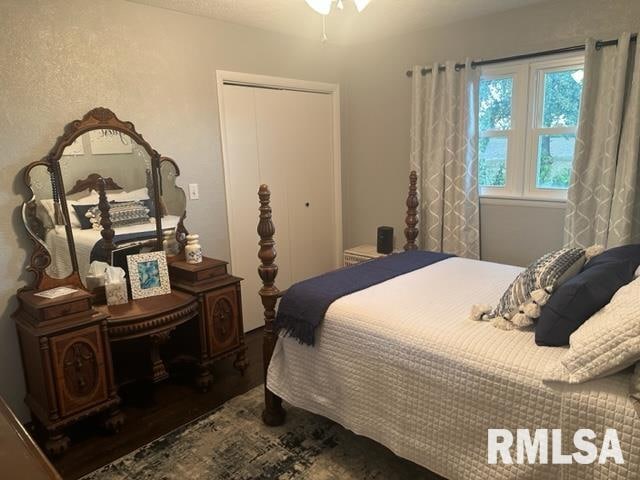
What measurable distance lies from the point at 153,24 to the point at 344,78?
1.82 m

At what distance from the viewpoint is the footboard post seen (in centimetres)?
223

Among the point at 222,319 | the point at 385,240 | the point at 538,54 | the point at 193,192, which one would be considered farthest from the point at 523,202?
the point at 193,192

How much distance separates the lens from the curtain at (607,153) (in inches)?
103

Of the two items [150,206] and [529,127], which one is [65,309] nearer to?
[150,206]

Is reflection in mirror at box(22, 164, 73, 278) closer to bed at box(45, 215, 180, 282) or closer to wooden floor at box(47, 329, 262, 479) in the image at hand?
bed at box(45, 215, 180, 282)

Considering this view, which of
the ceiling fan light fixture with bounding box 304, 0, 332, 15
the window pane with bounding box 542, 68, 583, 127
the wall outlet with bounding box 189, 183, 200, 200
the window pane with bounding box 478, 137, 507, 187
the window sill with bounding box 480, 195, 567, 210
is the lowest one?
the window sill with bounding box 480, 195, 567, 210

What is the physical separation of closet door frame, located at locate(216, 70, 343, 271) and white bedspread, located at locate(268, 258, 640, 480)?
1.60 metres

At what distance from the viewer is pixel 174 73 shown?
2.93m

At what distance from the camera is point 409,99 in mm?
3676

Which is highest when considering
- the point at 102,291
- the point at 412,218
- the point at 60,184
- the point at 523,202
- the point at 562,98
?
the point at 562,98

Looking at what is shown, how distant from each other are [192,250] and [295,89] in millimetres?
1704

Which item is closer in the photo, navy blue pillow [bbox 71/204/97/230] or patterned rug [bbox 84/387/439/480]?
patterned rug [bbox 84/387/439/480]

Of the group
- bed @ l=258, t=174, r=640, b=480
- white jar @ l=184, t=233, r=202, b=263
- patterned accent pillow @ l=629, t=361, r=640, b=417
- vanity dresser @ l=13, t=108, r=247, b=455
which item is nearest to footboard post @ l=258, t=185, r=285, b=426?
bed @ l=258, t=174, r=640, b=480

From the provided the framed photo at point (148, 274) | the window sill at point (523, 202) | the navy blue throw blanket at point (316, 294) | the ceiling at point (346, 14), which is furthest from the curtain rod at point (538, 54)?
the framed photo at point (148, 274)
